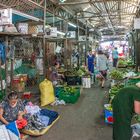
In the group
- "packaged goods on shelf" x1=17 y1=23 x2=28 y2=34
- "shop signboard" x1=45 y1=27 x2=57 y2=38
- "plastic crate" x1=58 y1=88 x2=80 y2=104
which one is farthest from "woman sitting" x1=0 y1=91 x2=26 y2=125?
"shop signboard" x1=45 y1=27 x2=57 y2=38

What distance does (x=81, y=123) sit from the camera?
666cm

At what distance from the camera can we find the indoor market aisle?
5.75m

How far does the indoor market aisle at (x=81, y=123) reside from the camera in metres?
5.75

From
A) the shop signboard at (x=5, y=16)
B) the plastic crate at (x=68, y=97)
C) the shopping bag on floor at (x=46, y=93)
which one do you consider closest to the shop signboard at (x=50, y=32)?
the shopping bag on floor at (x=46, y=93)

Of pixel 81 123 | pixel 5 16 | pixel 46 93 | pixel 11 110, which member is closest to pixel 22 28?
pixel 5 16

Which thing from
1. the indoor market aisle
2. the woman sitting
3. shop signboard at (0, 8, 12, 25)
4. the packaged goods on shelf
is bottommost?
the indoor market aisle

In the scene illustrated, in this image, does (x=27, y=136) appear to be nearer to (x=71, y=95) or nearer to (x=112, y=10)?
(x=71, y=95)

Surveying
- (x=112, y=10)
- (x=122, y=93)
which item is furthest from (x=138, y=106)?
(x=112, y=10)

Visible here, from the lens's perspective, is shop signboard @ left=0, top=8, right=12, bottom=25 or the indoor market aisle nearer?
the indoor market aisle

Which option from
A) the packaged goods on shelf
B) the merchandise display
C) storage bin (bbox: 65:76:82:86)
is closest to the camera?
the merchandise display

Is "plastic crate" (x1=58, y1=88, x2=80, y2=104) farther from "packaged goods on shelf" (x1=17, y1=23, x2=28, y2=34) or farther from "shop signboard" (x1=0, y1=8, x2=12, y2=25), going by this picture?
"shop signboard" (x1=0, y1=8, x2=12, y2=25)

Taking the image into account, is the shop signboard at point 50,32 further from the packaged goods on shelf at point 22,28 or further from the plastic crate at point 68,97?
the plastic crate at point 68,97

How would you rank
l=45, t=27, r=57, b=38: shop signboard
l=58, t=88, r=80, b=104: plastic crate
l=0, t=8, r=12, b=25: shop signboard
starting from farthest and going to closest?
l=45, t=27, r=57, b=38: shop signboard, l=58, t=88, r=80, b=104: plastic crate, l=0, t=8, r=12, b=25: shop signboard

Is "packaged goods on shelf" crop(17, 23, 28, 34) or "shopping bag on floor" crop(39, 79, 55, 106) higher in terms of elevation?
"packaged goods on shelf" crop(17, 23, 28, 34)
